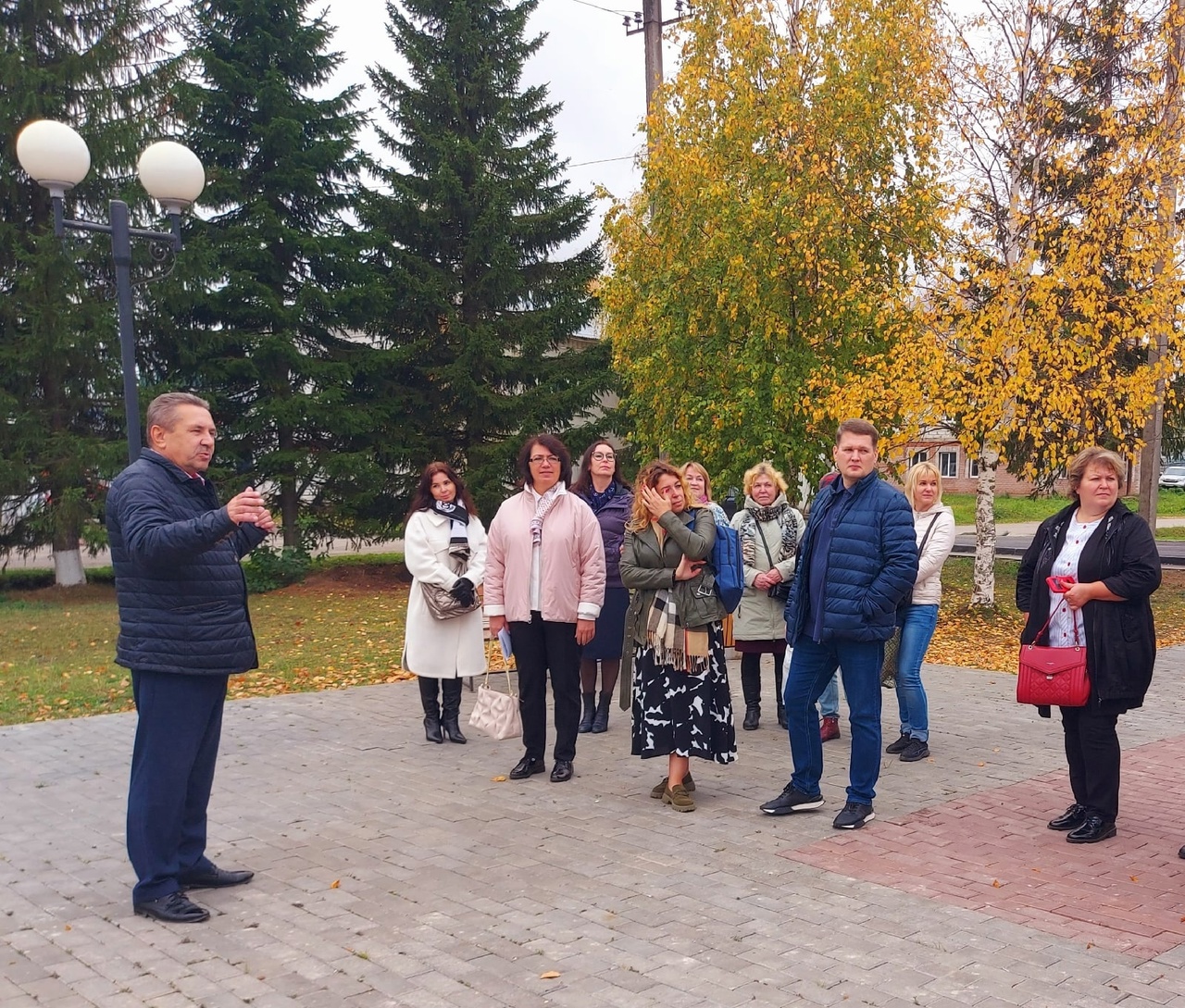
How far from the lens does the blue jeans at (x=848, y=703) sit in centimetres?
566

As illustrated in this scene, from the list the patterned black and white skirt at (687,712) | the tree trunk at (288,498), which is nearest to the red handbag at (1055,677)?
the patterned black and white skirt at (687,712)

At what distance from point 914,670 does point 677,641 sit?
213 cm

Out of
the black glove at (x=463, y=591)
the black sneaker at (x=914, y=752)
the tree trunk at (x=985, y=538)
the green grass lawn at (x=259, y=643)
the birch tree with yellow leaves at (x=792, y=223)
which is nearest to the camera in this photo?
the black sneaker at (x=914, y=752)

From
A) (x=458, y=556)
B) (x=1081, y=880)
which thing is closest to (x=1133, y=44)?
(x=458, y=556)

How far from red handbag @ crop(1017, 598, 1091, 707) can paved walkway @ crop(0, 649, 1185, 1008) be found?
0.71 metres

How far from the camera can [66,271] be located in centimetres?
1766

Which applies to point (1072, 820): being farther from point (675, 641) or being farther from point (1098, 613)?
point (675, 641)

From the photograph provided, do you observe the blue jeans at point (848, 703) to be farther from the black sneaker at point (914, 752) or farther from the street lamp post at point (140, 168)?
the street lamp post at point (140, 168)

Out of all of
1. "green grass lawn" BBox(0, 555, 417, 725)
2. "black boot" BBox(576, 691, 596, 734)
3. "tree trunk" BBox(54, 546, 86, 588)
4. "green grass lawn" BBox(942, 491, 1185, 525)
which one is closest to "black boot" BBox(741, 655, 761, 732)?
"black boot" BBox(576, 691, 596, 734)

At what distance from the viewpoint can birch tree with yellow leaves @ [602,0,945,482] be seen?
14.9m

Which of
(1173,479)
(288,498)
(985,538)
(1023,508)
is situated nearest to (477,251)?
(288,498)

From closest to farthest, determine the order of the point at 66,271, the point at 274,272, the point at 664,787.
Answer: the point at 664,787, the point at 66,271, the point at 274,272

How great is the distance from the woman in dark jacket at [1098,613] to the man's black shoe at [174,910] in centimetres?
407

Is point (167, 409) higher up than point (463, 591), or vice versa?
point (167, 409)
